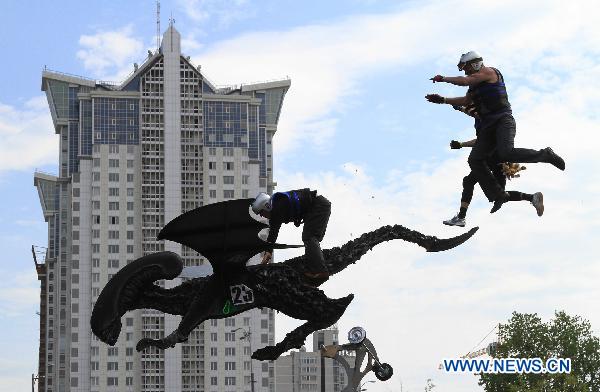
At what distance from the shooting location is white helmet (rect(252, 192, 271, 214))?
581 inches

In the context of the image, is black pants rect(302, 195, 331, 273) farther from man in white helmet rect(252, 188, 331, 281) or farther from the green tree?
the green tree

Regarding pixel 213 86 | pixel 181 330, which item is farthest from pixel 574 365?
pixel 213 86

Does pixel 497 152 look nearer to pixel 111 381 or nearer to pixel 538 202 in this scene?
pixel 538 202

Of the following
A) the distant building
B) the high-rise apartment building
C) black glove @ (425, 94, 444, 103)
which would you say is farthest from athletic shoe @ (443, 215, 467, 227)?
the distant building

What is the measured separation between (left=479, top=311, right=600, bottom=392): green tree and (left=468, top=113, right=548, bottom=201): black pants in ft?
151

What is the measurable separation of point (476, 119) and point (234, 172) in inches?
4011

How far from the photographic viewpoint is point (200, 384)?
109m

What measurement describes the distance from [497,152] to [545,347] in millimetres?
48958

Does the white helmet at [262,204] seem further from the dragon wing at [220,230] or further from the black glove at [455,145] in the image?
the black glove at [455,145]

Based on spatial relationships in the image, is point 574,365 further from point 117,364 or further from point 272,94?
point 272,94

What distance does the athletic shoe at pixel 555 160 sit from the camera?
13.1m

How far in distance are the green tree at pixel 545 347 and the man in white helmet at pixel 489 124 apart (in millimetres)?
46046

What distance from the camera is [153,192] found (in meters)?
Result: 113

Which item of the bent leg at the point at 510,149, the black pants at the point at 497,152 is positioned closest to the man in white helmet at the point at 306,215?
the black pants at the point at 497,152
